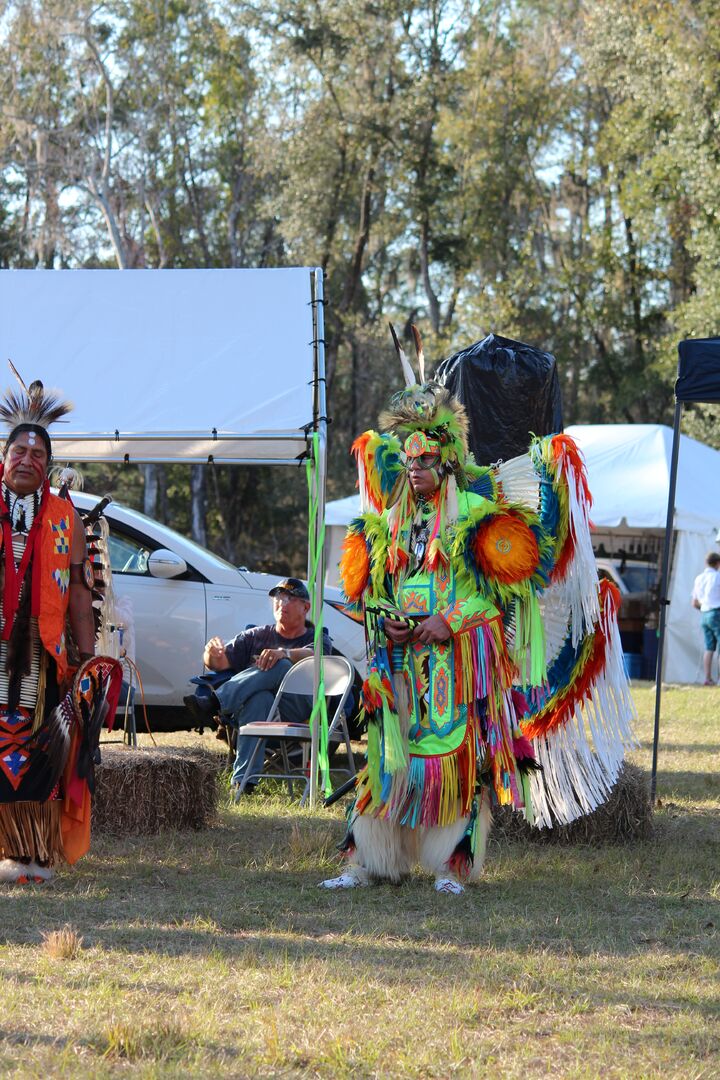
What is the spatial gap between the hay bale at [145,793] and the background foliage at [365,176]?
19.8 meters

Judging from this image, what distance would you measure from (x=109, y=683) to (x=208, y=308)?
277 centimetres

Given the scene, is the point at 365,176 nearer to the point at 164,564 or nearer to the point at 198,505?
the point at 198,505

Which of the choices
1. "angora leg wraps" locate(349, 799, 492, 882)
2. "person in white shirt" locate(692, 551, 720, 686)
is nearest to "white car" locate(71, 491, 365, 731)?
"angora leg wraps" locate(349, 799, 492, 882)

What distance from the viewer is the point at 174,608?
27.9 feet

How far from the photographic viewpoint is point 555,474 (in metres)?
5.17

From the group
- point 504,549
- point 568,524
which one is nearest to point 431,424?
point 504,549

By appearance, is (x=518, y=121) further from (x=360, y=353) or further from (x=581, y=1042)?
(x=581, y=1042)

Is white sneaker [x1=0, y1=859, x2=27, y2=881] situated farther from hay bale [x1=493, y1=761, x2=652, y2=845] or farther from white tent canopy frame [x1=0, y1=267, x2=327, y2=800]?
hay bale [x1=493, y1=761, x2=652, y2=845]

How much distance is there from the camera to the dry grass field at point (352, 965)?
122 inches

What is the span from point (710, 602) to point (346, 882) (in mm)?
10293

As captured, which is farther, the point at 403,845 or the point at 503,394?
the point at 503,394

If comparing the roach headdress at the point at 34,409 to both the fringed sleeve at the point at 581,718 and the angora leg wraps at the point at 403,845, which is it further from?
the fringed sleeve at the point at 581,718

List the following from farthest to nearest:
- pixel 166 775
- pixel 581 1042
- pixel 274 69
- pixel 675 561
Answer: pixel 274 69 → pixel 675 561 → pixel 166 775 → pixel 581 1042

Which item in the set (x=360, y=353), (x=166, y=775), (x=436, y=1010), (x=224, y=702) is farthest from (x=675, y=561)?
(x=360, y=353)
